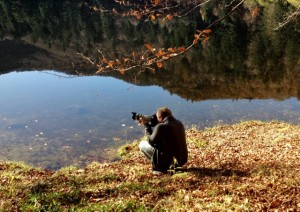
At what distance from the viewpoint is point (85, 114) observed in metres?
28.8

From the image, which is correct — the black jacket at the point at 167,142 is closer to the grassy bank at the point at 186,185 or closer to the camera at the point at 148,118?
the camera at the point at 148,118

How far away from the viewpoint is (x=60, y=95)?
115ft

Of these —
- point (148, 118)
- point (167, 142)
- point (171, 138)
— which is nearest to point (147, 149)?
point (148, 118)

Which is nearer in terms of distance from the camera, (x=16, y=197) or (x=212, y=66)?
(x=16, y=197)

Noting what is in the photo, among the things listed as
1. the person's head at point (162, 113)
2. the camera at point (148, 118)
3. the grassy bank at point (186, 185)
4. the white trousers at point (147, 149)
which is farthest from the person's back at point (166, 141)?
the grassy bank at point (186, 185)

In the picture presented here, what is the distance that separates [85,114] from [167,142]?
1720 cm

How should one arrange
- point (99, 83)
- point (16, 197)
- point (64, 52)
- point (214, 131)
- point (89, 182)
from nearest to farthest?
point (16, 197) → point (89, 182) → point (214, 131) → point (99, 83) → point (64, 52)

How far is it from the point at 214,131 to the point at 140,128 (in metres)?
4.68

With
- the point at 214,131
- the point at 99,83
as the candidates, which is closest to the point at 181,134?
the point at 214,131

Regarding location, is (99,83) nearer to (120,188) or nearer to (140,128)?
(140,128)

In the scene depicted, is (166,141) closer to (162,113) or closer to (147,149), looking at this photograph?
(162,113)

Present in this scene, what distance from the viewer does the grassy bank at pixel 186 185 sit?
905 cm

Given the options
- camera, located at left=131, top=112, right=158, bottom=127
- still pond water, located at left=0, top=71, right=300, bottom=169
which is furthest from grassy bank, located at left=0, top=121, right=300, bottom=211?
still pond water, located at left=0, top=71, right=300, bottom=169

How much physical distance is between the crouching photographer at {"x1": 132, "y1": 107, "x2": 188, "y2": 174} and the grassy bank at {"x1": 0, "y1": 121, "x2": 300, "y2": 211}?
1.70 feet
